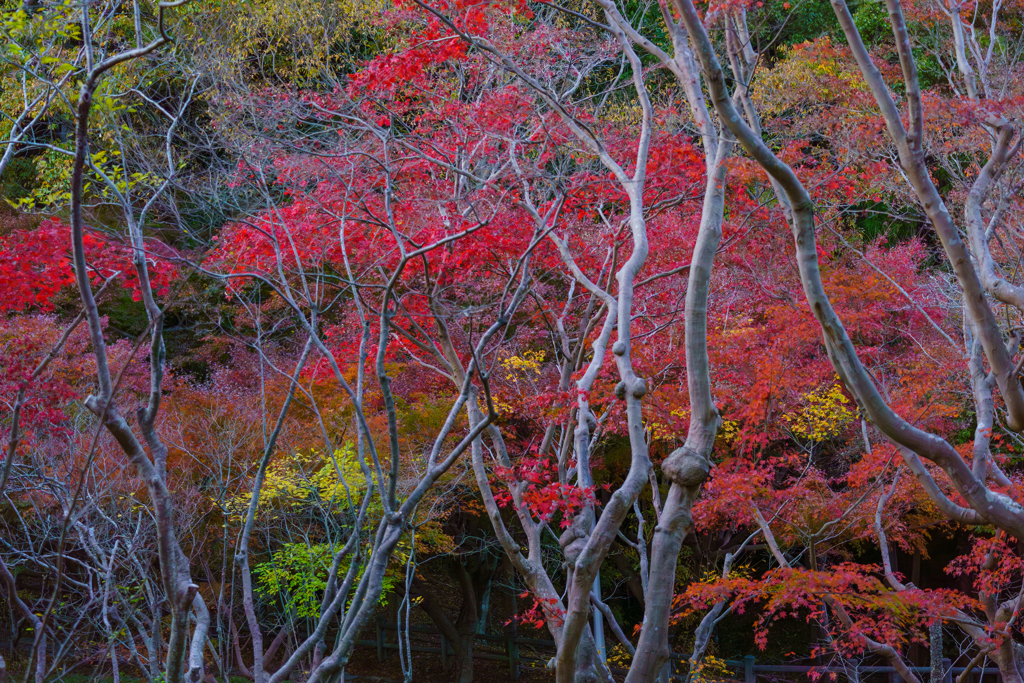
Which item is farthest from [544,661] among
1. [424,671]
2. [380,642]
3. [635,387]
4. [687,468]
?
[687,468]

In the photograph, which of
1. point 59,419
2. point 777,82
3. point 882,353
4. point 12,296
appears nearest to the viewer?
point 12,296

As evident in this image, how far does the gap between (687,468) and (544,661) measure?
30.8 feet

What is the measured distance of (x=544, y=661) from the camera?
39.7 ft

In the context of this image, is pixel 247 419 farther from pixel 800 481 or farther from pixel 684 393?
pixel 800 481

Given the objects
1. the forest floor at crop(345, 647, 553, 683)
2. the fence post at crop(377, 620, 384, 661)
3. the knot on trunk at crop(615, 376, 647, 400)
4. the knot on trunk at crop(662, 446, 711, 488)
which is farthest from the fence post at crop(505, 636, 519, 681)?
the knot on trunk at crop(662, 446, 711, 488)

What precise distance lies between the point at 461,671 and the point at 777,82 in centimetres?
1041

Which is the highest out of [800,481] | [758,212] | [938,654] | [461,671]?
[758,212]

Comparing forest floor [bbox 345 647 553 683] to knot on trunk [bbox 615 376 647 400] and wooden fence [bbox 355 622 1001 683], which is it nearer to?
wooden fence [bbox 355 622 1001 683]

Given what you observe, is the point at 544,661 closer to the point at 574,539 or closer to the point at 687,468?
the point at 574,539

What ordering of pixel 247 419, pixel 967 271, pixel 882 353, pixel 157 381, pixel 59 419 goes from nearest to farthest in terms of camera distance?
pixel 157 381 → pixel 967 271 → pixel 59 419 → pixel 247 419 → pixel 882 353

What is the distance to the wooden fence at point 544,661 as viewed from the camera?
9.76 metres

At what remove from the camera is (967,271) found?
3.46 m

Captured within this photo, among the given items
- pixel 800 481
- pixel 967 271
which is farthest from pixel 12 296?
pixel 800 481

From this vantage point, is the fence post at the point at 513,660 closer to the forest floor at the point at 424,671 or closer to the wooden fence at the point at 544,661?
the wooden fence at the point at 544,661
